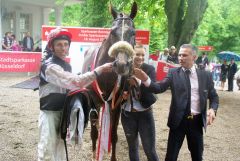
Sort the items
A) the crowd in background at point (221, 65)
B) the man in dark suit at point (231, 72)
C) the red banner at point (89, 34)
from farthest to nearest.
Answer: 1. the man in dark suit at point (231, 72)
2. the crowd in background at point (221, 65)
3. the red banner at point (89, 34)

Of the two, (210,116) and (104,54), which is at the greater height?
(104,54)

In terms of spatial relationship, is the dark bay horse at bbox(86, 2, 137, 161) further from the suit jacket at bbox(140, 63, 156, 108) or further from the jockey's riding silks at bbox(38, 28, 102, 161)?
the jockey's riding silks at bbox(38, 28, 102, 161)

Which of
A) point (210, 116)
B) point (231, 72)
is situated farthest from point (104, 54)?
point (231, 72)

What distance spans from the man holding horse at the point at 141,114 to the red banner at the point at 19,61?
37.7ft

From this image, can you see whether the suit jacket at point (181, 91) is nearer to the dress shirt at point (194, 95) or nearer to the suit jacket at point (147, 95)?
the dress shirt at point (194, 95)

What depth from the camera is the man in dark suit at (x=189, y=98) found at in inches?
166

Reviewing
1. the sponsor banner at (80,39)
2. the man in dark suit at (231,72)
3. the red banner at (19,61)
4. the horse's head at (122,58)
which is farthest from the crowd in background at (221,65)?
the horse's head at (122,58)

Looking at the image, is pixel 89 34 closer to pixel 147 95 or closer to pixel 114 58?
pixel 114 58

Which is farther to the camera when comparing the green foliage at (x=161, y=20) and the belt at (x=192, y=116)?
the green foliage at (x=161, y=20)

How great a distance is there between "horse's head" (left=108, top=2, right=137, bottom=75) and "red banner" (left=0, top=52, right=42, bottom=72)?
11203 mm

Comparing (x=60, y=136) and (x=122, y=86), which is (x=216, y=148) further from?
(x=60, y=136)

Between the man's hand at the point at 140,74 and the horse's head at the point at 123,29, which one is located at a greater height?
the horse's head at the point at 123,29

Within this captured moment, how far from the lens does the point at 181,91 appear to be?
425cm

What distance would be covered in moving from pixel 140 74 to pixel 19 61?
40.7ft
